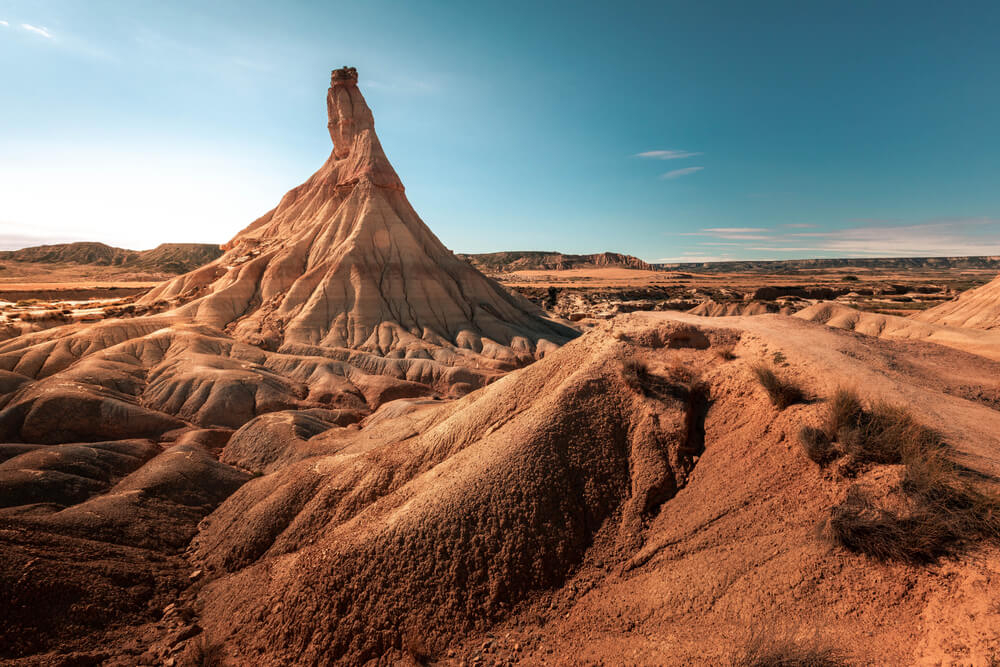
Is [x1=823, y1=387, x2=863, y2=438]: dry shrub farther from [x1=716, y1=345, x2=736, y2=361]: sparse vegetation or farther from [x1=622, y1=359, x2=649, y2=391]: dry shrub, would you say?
[x1=622, y1=359, x2=649, y2=391]: dry shrub

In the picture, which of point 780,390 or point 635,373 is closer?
point 780,390

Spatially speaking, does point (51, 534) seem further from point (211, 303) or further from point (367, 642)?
point (211, 303)

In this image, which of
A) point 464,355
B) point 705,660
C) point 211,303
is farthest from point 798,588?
point 211,303

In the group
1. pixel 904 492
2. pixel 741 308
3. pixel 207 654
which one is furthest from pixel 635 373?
pixel 741 308

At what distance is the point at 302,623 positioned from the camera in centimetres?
823

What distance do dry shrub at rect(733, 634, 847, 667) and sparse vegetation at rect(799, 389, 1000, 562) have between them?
60.7 inches

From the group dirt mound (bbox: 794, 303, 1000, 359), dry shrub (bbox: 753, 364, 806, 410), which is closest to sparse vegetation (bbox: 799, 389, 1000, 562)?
dry shrub (bbox: 753, 364, 806, 410)

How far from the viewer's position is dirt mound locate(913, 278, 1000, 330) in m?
32.7

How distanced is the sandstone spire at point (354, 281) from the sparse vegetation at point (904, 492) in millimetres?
31841

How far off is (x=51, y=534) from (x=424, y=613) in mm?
10527

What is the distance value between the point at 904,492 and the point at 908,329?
3288cm

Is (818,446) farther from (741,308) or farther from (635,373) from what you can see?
(741,308)

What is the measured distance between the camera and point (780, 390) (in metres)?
8.07

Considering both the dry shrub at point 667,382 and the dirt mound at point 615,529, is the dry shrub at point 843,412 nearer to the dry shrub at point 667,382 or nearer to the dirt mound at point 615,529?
the dirt mound at point 615,529
